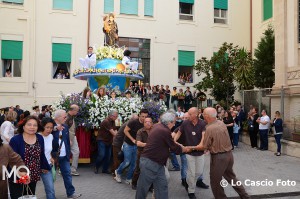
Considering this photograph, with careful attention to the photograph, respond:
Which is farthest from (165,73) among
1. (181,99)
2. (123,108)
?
(123,108)

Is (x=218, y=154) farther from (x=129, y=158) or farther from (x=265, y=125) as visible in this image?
(x=265, y=125)

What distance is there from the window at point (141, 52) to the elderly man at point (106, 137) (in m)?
14.2

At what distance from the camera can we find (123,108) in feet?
35.5

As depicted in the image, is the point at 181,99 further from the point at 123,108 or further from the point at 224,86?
the point at 123,108

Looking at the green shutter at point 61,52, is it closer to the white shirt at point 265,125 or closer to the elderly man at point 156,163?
the white shirt at point 265,125

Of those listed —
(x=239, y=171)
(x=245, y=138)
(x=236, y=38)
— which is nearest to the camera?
(x=239, y=171)

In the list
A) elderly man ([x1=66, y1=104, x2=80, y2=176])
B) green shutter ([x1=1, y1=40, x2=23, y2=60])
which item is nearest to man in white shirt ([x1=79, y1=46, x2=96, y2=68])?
elderly man ([x1=66, y1=104, x2=80, y2=176])

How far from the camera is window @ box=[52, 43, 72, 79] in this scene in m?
22.4

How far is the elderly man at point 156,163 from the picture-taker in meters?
5.73

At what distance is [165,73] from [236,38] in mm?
6427

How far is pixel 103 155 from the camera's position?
9.62 meters

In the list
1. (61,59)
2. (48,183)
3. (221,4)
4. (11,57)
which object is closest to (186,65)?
(221,4)

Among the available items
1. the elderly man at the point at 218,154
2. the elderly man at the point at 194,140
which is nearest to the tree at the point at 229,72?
the elderly man at the point at 194,140

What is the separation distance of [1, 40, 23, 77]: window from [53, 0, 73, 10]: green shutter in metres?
3.30
